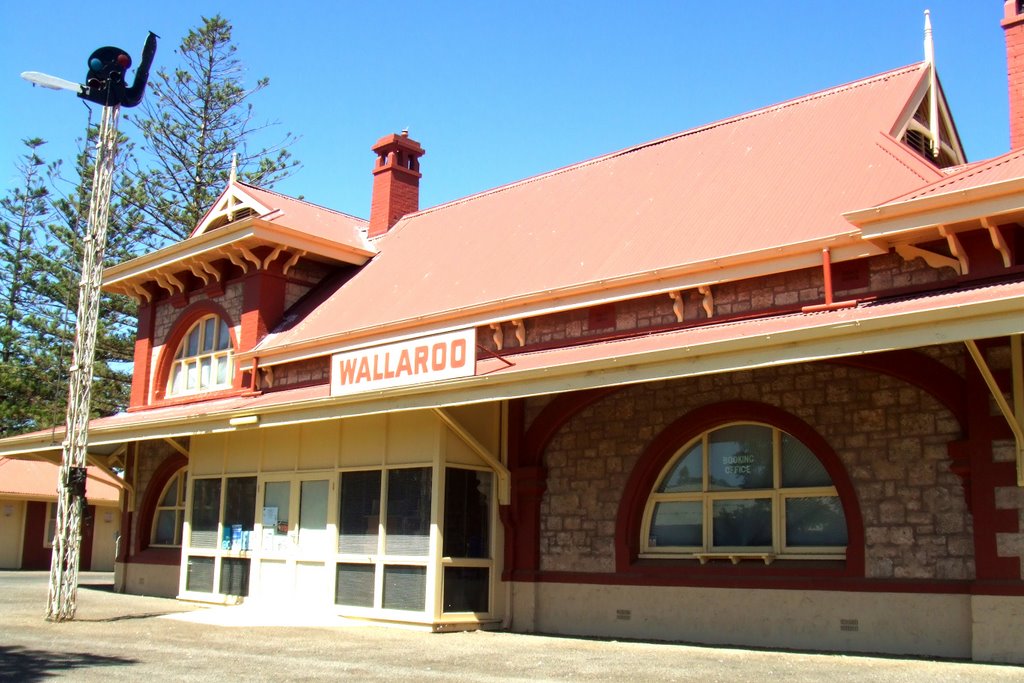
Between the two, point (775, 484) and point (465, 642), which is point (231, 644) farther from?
point (775, 484)

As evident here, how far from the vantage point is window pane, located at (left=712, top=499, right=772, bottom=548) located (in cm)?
1149

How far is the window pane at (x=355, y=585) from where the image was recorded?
13.6m

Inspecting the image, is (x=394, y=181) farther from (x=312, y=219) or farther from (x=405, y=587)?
(x=405, y=587)

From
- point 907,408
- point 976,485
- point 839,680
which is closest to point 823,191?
point 907,408

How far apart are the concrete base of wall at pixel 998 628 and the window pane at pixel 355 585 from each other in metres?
7.33

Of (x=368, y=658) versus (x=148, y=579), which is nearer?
(x=368, y=658)

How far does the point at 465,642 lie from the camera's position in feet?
37.7

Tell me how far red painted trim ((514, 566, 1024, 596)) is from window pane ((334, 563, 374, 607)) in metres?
2.19

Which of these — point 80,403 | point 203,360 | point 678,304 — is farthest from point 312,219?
point 678,304

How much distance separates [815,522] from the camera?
36.4 feet

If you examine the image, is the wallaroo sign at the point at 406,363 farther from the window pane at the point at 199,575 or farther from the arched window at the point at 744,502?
the window pane at the point at 199,575

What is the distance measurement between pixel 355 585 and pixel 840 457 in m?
6.59

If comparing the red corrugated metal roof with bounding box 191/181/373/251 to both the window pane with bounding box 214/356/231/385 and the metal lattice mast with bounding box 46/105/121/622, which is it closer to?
the window pane with bounding box 214/356/231/385

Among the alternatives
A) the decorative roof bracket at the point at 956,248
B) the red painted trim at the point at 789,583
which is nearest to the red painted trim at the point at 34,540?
the red painted trim at the point at 789,583
